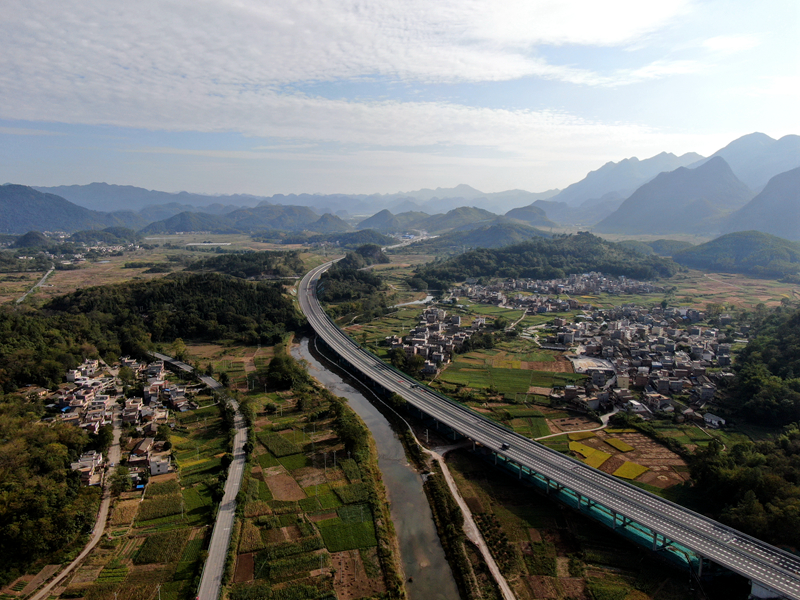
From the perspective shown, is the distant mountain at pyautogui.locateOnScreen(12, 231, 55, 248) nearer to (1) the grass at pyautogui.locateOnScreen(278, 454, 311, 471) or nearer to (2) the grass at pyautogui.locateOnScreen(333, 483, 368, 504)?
(1) the grass at pyautogui.locateOnScreen(278, 454, 311, 471)

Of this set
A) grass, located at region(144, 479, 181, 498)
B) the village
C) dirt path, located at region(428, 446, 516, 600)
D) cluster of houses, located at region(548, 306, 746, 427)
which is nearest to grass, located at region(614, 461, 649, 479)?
the village

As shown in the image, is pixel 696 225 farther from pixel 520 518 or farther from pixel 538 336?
pixel 520 518

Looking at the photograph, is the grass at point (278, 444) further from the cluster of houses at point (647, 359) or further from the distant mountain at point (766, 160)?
the distant mountain at point (766, 160)

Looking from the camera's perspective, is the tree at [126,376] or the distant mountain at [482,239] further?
the distant mountain at [482,239]

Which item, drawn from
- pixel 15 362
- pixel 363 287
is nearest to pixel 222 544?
pixel 15 362

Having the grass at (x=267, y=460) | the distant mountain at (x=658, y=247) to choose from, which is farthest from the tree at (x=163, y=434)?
the distant mountain at (x=658, y=247)

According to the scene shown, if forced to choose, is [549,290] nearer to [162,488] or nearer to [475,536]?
[475,536]

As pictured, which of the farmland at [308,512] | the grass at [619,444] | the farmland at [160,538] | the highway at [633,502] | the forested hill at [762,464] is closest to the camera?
the highway at [633,502]
